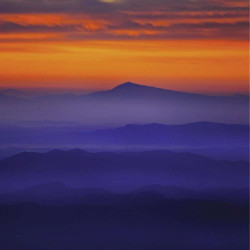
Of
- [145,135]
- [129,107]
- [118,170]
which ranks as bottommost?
[118,170]

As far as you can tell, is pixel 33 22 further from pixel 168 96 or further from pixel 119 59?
pixel 168 96

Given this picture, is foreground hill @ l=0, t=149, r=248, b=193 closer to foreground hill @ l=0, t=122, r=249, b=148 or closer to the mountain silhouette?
foreground hill @ l=0, t=122, r=249, b=148

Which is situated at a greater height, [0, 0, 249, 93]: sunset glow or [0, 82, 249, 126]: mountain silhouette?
[0, 0, 249, 93]: sunset glow

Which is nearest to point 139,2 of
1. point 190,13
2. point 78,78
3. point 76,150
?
point 190,13

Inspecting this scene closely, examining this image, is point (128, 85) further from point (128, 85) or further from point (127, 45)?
point (127, 45)

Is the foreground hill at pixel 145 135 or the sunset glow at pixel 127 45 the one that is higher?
the sunset glow at pixel 127 45

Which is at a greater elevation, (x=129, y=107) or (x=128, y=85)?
(x=128, y=85)

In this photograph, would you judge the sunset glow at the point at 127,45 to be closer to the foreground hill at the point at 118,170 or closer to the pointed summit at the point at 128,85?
the pointed summit at the point at 128,85

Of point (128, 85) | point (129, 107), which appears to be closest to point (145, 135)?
point (129, 107)

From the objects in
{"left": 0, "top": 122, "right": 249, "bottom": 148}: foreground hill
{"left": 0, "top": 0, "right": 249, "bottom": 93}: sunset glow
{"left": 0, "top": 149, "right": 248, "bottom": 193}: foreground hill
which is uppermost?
{"left": 0, "top": 0, "right": 249, "bottom": 93}: sunset glow

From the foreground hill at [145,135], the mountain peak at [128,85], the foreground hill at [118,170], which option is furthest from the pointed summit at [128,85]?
the foreground hill at [118,170]

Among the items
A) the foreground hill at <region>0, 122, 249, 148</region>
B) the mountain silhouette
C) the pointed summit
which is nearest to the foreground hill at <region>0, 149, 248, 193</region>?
the foreground hill at <region>0, 122, 249, 148</region>
